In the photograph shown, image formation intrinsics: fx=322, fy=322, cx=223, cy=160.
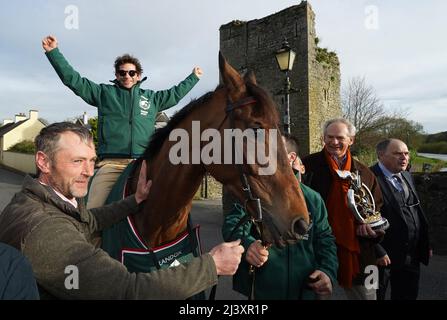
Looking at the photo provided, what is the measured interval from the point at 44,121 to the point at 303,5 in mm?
42563

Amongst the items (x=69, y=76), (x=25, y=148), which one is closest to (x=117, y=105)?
(x=69, y=76)

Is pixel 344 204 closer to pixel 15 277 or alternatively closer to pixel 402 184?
pixel 402 184

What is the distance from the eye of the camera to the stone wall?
7.38 metres

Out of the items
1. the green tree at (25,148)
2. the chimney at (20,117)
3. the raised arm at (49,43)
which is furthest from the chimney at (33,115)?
the raised arm at (49,43)

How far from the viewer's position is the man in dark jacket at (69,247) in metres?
1.33

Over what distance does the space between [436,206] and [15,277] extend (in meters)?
8.60

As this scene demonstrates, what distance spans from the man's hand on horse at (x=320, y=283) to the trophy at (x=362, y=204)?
31.9 inches

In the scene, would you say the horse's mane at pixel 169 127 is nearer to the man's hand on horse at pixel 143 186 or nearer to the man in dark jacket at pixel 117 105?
the man's hand on horse at pixel 143 186

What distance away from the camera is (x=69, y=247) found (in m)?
1.35

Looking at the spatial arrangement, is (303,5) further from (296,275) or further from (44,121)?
(44,121)

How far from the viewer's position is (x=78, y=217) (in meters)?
1.67

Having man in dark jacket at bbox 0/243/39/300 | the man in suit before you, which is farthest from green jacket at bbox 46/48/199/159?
the man in suit

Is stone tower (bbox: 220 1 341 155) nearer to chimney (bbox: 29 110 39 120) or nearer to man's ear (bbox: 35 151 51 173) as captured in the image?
man's ear (bbox: 35 151 51 173)
